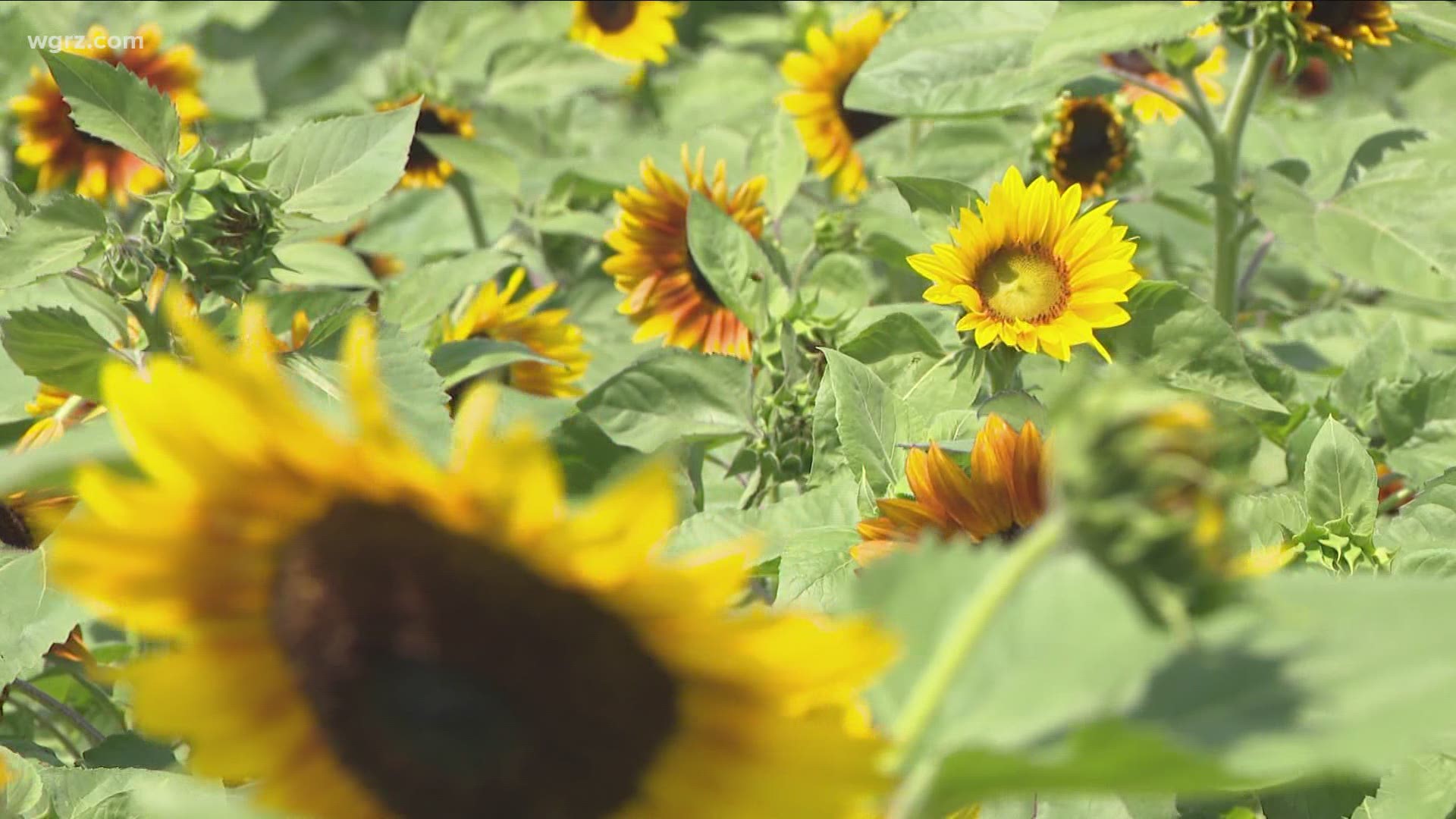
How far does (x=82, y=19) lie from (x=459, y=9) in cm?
43

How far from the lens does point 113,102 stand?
2.77ft

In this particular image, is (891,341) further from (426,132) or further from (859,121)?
(426,132)

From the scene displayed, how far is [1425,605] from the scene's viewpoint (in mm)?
365

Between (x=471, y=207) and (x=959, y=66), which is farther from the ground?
(x=959, y=66)

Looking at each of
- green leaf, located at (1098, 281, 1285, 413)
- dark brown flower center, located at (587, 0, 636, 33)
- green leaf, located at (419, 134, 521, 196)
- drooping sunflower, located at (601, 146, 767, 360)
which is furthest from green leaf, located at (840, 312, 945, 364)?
dark brown flower center, located at (587, 0, 636, 33)

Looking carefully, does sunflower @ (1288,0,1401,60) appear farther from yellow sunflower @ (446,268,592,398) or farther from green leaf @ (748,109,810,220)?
yellow sunflower @ (446,268,592,398)

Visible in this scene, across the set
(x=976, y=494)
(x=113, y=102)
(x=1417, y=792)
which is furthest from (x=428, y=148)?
(x=1417, y=792)

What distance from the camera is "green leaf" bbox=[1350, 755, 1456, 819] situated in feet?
2.53

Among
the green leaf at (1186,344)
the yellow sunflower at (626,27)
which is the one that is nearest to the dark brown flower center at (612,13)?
the yellow sunflower at (626,27)

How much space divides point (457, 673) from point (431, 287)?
80 cm

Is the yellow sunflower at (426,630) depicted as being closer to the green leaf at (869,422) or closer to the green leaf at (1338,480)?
the green leaf at (869,422)

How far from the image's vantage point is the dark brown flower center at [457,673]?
15.0 inches

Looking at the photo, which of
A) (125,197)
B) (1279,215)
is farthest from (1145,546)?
(125,197)

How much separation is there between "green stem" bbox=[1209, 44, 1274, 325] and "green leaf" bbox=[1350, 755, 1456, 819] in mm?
449
